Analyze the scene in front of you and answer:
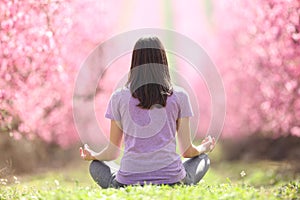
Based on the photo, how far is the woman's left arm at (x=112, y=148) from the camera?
22.0ft

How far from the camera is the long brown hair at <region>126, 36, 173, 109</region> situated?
6.48 meters

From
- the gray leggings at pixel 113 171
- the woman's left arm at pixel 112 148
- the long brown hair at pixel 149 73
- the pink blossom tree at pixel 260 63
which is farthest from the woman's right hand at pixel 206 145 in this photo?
the pink blossom tree at pixel 260 63

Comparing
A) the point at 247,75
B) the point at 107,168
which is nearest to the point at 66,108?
the point at 247,75

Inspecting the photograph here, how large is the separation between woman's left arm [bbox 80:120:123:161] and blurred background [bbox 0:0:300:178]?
1.99m

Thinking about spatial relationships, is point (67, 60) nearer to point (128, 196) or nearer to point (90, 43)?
point (90, 43)

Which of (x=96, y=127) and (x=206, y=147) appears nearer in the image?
(x=206, y=147)

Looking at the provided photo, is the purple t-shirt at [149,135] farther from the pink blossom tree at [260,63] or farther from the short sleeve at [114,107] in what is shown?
the pink blossom tree at [260,63]

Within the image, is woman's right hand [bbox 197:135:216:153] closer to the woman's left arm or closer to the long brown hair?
the long brown hair

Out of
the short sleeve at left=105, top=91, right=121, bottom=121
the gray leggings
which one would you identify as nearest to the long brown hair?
the short sleeve at left=105, top=91, right=121, bottom=121

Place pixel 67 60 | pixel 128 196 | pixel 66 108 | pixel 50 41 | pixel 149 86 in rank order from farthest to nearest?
pixel 66 108
pixel 67 60
pixel 50 41
pixel 149 86
pixel 128 196

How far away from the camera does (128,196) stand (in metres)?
6.12

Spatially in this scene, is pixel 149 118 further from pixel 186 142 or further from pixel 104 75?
pixel 104 75

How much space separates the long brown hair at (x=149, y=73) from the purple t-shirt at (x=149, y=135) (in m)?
0.10

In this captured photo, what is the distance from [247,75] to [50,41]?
28.7ft
